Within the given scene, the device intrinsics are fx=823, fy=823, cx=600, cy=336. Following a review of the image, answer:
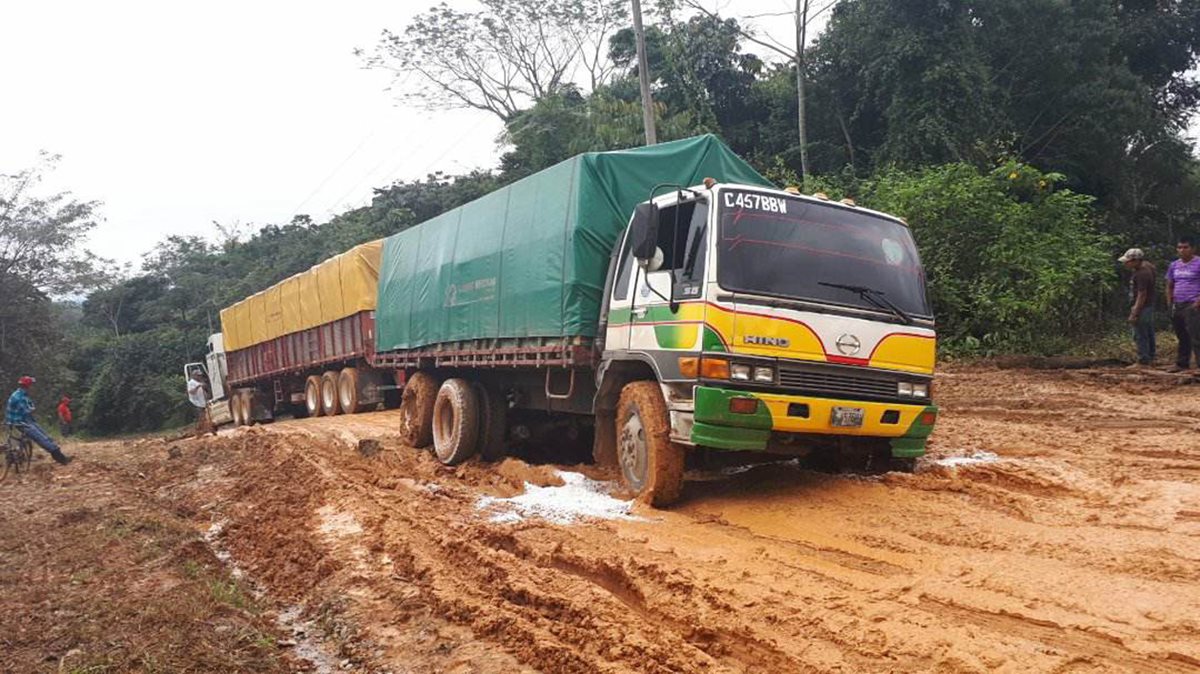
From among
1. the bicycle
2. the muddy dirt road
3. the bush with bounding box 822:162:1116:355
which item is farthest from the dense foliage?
the bicycle

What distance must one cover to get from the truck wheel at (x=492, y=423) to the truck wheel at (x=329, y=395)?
9598mm

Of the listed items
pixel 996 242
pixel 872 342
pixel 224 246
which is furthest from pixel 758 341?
pixel 224 246

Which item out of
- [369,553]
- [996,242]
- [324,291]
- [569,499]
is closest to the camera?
[369,553]

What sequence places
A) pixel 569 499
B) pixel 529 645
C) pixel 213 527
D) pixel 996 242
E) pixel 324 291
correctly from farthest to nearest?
pixel 324 291 → pixel 996 242 → pixel 213 527 → pixel 569 499 → pixel 529 645

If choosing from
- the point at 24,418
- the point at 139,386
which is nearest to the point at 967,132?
the point at 24,418

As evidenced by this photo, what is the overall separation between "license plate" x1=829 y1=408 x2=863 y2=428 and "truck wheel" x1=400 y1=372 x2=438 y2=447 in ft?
17.8

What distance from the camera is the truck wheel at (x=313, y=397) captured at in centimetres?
1872

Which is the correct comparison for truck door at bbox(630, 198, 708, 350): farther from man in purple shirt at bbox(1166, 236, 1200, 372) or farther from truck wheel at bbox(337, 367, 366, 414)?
truck wheel at bbox(337, 367, 366, 414)

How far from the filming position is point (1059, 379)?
10430mm

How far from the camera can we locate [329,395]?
17.9 meters

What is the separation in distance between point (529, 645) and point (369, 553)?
6.76 feet

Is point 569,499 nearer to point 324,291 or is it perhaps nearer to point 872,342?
point 872,342

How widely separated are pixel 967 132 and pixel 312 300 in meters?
14.7

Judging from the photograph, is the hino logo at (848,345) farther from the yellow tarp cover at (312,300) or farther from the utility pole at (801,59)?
the utility pole at (801,59)
